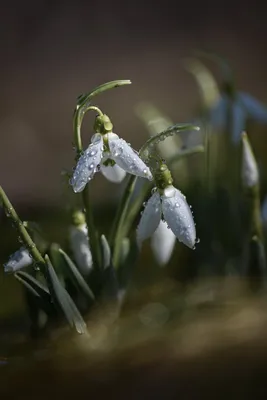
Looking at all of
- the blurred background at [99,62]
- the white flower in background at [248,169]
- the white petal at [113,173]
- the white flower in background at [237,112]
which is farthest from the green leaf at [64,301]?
the blurred background at [99,62]

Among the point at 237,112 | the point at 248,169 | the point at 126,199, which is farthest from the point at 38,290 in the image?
the point at 237,112

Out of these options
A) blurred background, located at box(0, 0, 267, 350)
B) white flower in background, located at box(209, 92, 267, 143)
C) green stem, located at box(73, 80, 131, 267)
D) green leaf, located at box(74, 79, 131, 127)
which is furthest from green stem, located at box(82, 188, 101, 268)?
blurred background, located at box(0, 0, 267, 350)

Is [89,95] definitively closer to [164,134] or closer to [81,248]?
[164,134]

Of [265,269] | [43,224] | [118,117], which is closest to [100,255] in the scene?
[265,269]

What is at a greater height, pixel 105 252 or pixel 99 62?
pixel 105 252

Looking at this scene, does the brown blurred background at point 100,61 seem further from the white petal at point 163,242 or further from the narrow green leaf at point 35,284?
the narrow green leaf at point 35,284

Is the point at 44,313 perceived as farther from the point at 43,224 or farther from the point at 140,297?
the point at 43,224
